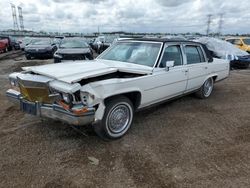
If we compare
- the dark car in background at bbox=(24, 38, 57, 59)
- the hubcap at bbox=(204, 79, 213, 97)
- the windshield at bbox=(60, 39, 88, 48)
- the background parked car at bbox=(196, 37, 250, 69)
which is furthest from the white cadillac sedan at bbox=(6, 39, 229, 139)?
the dark car in background at bbox=(24, 38, 57, 59)

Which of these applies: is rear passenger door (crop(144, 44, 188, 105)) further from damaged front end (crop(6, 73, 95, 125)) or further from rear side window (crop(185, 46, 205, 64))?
Answer: damaged front end (crop(6, 73, 95, 125))

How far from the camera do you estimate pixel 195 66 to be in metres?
5.56

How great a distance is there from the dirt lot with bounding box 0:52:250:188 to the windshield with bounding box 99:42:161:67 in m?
1.23

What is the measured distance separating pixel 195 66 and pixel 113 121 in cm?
282

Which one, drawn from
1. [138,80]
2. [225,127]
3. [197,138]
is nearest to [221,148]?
[197,138]

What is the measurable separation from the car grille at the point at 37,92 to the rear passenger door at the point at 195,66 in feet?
10.6

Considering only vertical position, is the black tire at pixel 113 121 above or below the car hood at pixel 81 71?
below

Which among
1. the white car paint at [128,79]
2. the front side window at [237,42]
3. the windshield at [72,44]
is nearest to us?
the white car paint at [128,79]

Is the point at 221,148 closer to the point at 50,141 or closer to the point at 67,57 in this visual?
the point at 50,141

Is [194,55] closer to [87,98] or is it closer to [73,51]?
[87,98]

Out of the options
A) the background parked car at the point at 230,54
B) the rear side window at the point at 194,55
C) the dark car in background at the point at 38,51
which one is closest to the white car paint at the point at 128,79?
the rear side window at the point at 194,55

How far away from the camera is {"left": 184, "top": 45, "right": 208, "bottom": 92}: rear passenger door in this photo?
17.8 ft

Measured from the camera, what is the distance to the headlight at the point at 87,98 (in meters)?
3.31

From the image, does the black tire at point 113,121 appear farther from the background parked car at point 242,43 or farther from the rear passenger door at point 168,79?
the background parked car at point 242,43
